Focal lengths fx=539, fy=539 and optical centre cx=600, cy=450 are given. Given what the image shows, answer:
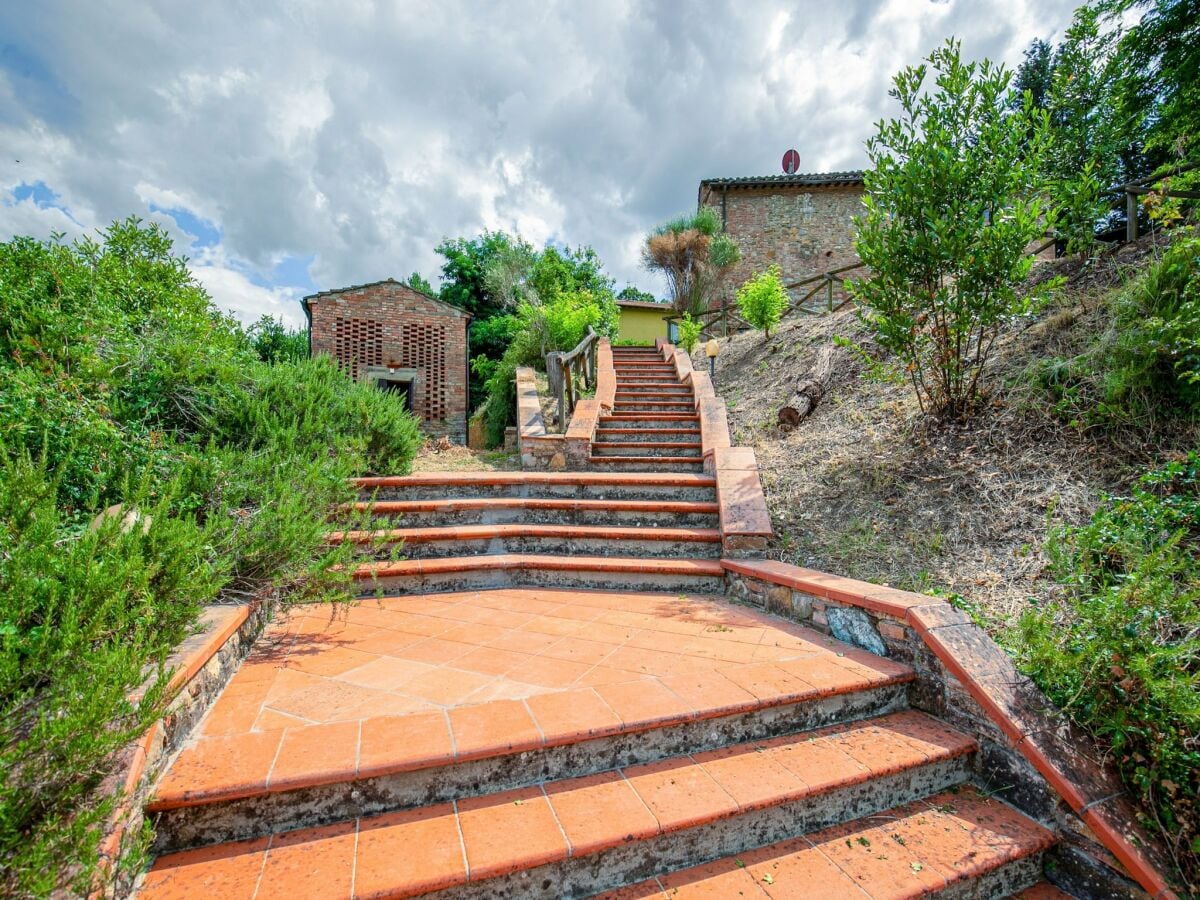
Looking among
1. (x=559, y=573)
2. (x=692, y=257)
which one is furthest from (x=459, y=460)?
(x=692, y=257)

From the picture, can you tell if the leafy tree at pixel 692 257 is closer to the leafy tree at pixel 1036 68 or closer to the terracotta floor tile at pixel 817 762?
the leafy tree at pixel 1036 68

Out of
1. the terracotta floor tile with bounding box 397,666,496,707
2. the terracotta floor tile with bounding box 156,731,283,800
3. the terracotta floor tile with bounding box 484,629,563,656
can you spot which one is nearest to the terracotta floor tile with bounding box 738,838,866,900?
the terracotta floor tile with bounding box 397,666,496,707

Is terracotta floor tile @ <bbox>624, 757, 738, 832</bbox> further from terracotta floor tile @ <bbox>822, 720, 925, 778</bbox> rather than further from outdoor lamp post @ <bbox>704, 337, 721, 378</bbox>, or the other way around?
outdoor lamp post @ <bbox>704, 337, 721, 378</bbox>

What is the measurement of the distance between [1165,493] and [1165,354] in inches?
40.6

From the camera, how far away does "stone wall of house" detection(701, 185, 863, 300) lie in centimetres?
1694

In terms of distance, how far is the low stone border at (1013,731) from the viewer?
69.3 inches

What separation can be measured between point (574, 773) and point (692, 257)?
15.6 metres

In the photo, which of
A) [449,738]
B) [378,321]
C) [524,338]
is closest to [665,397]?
[524,338]

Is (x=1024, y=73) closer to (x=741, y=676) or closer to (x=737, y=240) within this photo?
(x=737, y=240)

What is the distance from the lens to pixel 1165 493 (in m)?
2.96

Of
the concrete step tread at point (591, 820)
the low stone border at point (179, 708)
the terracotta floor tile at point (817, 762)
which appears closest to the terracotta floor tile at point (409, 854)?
the concrete step tread at point (591, 820)

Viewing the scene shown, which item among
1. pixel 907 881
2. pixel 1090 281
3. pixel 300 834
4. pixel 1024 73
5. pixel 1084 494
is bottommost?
pixel 907 881

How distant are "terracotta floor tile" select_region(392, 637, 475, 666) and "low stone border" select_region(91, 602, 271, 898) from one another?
0.70 m

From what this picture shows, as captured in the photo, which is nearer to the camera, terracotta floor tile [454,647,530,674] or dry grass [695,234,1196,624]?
terracotta floor tile [454,647,530,674]
